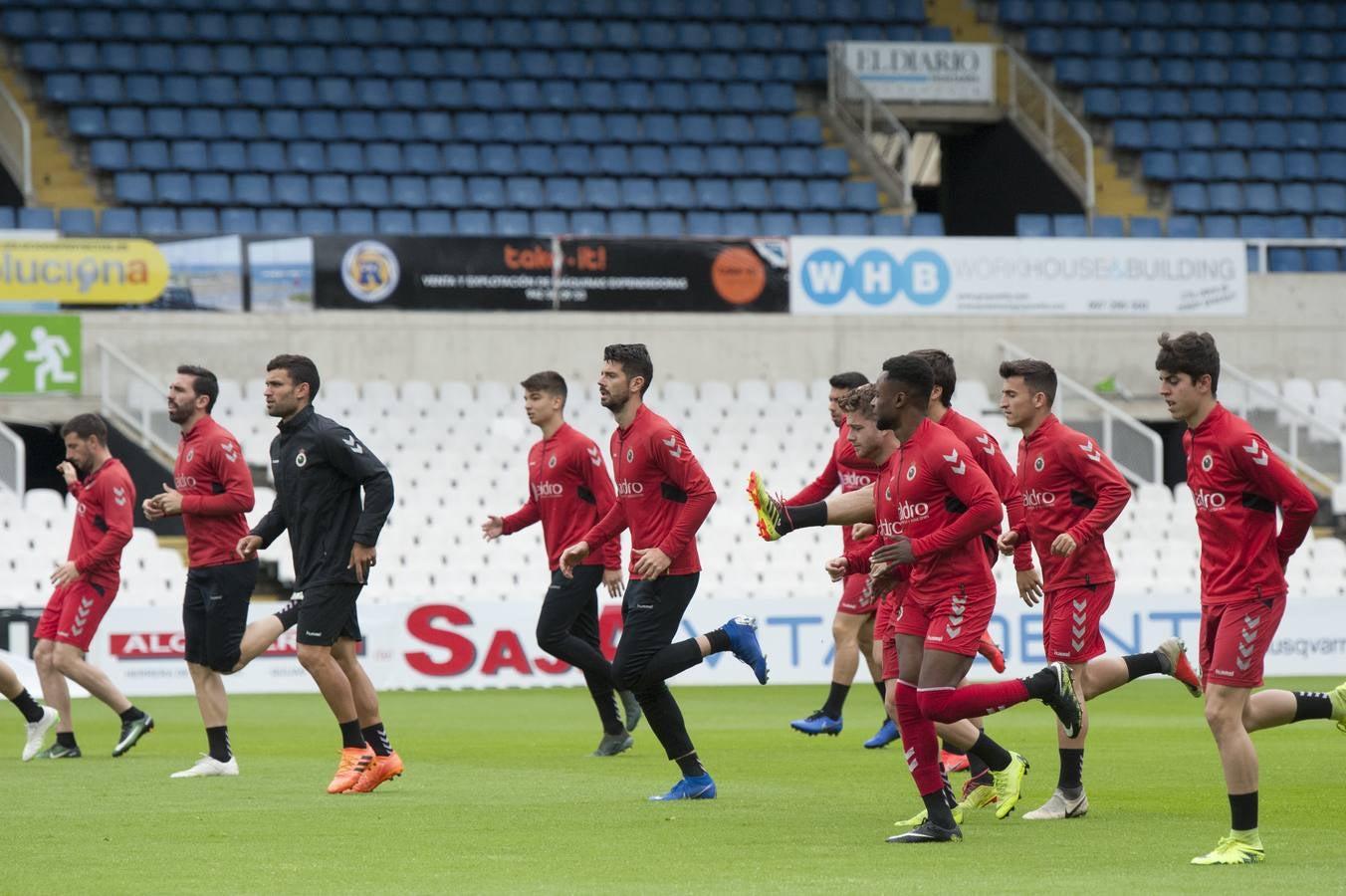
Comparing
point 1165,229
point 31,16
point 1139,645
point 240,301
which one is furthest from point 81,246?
point 1165,229

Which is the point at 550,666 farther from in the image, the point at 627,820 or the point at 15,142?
the point at 15,142

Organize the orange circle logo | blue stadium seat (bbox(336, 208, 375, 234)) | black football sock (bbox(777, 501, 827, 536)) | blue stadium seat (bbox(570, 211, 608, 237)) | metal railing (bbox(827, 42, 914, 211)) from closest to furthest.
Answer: black football sock (bbox(777, 501, 827, 536)) < the orange circle logo < blue stadium seat (bbox(336, 208, 375, 234)) < blue stadium seat (bbox(570, 211, 608, 237)) < metal railing (bbox(827, 42, 914, 211))

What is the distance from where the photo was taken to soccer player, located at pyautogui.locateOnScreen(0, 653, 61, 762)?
1238 centimetres

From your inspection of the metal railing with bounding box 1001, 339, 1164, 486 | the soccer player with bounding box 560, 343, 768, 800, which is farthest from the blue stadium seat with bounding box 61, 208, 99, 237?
the soccer player with bounding box 560, 343, 768, 800

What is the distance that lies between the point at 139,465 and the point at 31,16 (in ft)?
29.9

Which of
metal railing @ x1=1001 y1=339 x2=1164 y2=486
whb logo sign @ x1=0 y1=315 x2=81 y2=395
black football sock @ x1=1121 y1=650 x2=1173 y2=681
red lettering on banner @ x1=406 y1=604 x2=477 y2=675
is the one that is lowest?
red lettering on banner @ x1=406 y1=604 x2=477 y2=675

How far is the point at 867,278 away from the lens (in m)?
26.0

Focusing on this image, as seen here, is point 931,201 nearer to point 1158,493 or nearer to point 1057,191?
point 1057,191

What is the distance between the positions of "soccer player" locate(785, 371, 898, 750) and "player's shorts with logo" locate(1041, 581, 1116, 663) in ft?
8.38

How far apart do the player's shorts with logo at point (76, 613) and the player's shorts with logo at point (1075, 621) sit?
6213mm

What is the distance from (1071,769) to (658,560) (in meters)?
2.05

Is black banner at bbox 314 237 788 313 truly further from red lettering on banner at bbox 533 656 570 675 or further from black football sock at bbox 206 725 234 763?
black football sock at bbox 206 725 234 763

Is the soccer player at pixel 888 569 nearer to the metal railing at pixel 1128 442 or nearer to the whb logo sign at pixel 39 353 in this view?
the metal railing at pixel 1128 442

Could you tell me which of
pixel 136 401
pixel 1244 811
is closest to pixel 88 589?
pixel 1244 811
